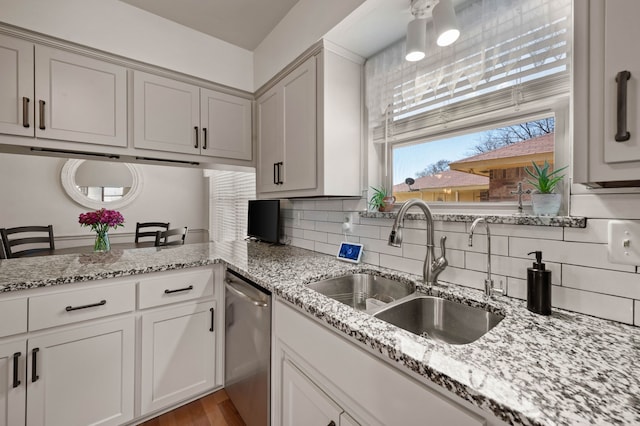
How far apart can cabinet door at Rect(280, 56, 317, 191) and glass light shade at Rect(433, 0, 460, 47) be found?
71cm

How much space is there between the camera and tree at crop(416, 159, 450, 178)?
1.42 m

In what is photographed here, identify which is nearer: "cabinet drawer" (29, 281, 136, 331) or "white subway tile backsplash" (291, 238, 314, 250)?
"cabinet drawer" (29, 281, 136, 331)

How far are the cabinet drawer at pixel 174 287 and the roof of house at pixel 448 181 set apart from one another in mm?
1327

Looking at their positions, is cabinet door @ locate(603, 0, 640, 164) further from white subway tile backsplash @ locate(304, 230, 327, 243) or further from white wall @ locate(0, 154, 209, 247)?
white wall @ locate(0, 154, 209, 247)

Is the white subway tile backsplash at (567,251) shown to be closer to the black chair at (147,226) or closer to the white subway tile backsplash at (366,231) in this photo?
the white subway tile backsplash at (366,231)

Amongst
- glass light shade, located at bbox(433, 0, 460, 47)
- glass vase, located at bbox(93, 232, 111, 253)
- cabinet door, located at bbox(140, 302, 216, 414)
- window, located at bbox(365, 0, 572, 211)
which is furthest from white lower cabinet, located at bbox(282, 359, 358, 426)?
glass vase, located at bbox(93, 232, 111, 253)

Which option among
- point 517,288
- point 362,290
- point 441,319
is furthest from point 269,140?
point 517,288

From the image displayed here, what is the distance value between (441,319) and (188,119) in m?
2.05

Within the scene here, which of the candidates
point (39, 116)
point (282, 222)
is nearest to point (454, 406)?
point (282, 222)

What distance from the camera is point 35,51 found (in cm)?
153

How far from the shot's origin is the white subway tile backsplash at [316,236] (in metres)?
1.94

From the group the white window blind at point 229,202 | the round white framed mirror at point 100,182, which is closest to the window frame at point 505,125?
the white window blind at point 229,202

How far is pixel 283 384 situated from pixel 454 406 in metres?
0.80

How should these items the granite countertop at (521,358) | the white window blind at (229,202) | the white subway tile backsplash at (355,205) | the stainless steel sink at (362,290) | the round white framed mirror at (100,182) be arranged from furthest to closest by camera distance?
the white window blind at (229,202) → the round white framed mirror at (100,182) → the white subway tile backsplash at (355,205) → the stainless steel sink at (362,290) → the granite countertop at (521,358)
